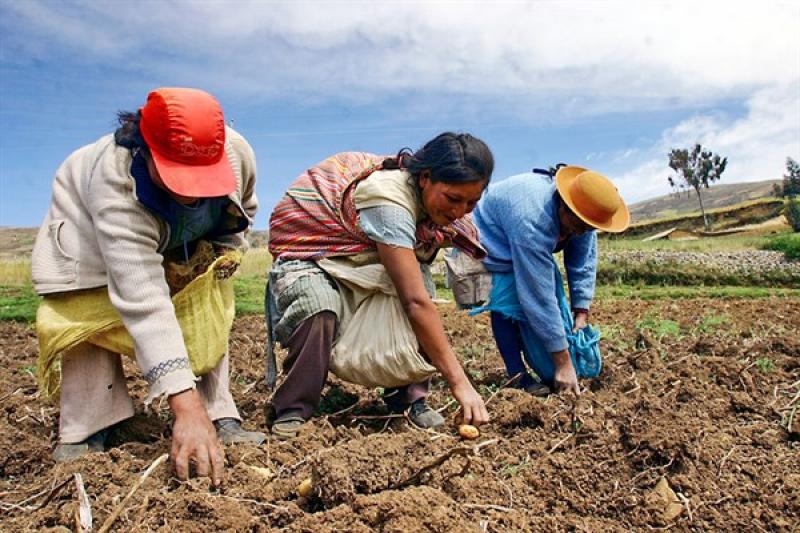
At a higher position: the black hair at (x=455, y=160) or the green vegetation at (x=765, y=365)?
the black hair at (x=455, y=160)

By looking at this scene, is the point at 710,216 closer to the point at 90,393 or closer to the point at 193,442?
the point at 90,393

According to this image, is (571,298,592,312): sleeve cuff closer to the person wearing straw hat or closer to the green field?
the person wearing straw hat

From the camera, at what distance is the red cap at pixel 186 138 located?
2.29 m

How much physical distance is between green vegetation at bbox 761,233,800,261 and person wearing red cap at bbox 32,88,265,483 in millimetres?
14606

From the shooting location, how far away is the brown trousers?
2664mm

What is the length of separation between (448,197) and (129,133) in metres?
1.14

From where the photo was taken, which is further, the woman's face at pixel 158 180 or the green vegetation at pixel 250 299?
the green vegetation at pixel 250 299

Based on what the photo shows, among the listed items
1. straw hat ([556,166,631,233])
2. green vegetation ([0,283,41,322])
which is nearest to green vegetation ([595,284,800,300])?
straw hat ([556,166,631,233])

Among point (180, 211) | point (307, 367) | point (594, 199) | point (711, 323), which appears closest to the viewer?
point (180, 211)

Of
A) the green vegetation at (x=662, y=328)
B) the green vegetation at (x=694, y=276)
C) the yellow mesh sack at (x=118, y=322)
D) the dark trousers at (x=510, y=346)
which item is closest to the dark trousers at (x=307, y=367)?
the yellow mesh sack at (x=118, y=322)

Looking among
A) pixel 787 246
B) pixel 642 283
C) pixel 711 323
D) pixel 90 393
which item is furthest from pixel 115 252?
pixel 787 246

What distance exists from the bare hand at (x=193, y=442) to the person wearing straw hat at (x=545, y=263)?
1.76 metres

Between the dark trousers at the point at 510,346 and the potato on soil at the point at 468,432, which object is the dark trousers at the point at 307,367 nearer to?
the potato on soil at the point at 468,432

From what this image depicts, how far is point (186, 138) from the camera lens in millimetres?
2305
